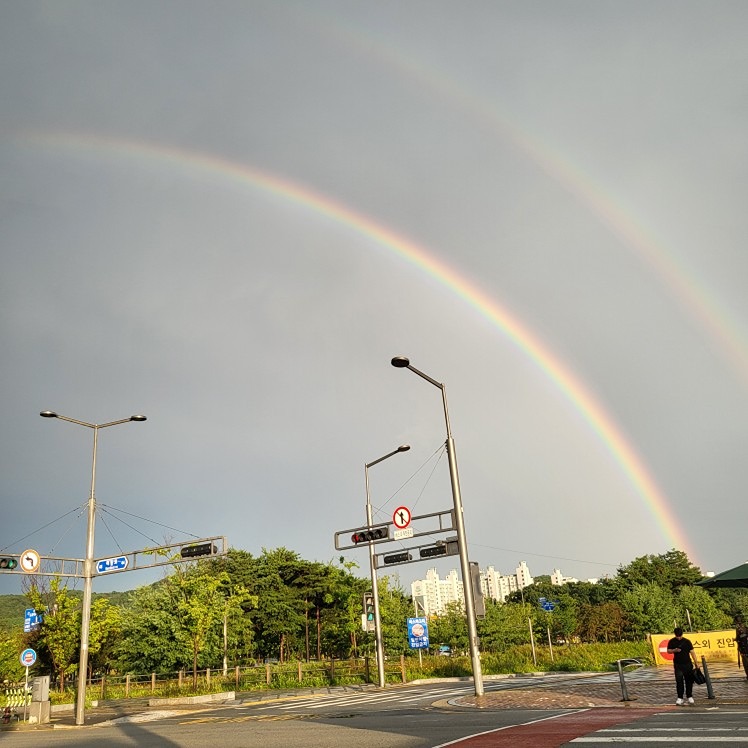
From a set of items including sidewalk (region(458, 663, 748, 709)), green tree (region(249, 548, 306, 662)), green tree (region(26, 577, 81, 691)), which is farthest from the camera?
green tree (region(249, 548, 306, 662))

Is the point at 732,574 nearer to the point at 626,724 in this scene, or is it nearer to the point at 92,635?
the point at 626,724

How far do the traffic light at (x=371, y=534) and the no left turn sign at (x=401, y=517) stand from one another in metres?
1.59

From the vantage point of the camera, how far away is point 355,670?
40594mm

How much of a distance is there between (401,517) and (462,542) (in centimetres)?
539

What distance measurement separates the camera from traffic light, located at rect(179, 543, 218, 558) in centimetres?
2591

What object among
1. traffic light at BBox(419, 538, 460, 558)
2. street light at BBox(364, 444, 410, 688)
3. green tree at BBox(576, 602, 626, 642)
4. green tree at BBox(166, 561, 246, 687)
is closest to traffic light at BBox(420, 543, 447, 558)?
traffic light at BBox(419, 538, 460, 558)

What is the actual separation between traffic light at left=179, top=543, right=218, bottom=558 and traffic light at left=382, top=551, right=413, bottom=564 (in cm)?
702

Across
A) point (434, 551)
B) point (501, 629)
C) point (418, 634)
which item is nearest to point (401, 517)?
point (434, 551)

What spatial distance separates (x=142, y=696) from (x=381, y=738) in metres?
31.4

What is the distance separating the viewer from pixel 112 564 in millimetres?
27141

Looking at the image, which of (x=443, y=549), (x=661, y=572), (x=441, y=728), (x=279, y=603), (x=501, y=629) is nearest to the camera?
(x=441, y=728)

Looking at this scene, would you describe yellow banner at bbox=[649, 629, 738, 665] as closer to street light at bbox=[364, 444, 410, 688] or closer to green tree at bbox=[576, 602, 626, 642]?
street light at bbox=[364, 444, 410, 688]

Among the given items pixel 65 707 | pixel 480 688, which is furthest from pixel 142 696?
pixel 480 688

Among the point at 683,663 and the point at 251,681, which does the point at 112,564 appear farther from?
the point at 683,663
